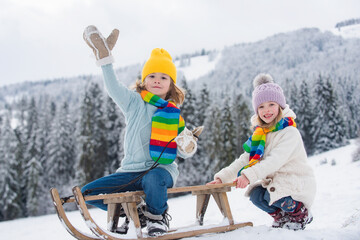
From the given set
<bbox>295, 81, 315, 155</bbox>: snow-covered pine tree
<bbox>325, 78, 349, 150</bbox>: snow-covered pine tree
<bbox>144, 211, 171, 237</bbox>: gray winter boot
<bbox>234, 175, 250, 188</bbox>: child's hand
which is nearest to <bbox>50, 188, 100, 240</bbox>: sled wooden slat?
<bbox>144, 211, 171, 237</bbox>: gray winter boot

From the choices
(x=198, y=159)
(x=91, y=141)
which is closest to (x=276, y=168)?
(x=198, y=159)

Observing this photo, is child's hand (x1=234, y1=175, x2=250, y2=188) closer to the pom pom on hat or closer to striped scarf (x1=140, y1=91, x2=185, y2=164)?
striped scarf (x1=140, y1=91, x2=185, y2=164)

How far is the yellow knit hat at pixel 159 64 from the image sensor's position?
354 cm

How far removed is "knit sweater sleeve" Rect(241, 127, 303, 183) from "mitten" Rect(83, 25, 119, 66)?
1.76m

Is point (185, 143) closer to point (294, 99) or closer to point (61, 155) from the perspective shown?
point (61, 155)

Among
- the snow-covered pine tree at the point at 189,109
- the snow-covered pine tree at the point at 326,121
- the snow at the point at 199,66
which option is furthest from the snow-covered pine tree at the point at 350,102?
the snow at the point at 199,66

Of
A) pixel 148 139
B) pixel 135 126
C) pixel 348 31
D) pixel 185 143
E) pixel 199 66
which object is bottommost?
pixel 185 143

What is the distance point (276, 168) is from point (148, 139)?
1.35 metres

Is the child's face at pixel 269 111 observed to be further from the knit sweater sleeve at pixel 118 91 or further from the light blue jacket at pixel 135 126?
the knit sweater sleeve at pixel 118 91

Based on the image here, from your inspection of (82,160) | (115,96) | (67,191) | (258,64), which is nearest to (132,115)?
(115,96)

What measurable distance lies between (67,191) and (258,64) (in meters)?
110

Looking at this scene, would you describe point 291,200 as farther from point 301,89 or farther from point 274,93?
point 301,89

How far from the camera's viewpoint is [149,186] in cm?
287

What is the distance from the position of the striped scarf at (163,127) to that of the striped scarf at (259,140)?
32.5 inches
